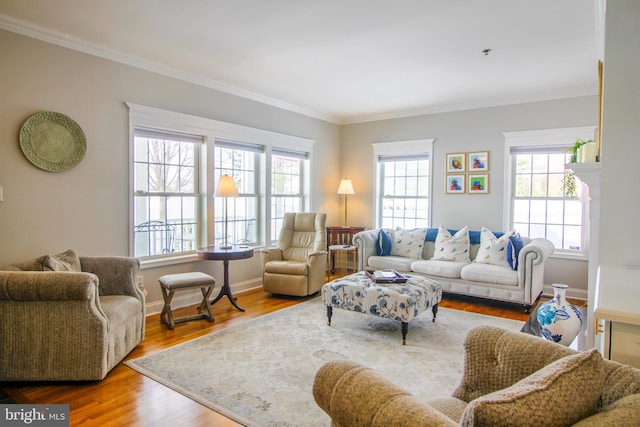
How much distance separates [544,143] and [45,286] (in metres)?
5.50

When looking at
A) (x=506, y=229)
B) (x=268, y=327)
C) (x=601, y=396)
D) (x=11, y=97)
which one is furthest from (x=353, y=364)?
(x=506, y=229)

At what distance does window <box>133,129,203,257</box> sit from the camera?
13.6 feet

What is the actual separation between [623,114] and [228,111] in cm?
405

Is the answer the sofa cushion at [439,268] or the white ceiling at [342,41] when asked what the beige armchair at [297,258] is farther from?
→ the white ceiling at [342,41]

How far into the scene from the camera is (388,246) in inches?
220

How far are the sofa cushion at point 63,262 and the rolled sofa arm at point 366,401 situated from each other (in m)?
2.57

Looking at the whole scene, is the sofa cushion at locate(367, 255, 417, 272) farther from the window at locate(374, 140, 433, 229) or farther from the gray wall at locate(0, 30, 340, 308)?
the gray wall at locate(0, 30, 340, 308)

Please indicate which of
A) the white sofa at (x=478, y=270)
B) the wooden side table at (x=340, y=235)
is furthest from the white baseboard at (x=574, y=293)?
the wooden side table at (x=340, y=235)

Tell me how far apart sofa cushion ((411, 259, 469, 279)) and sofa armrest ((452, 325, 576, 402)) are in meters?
3.38

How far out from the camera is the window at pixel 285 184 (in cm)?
577

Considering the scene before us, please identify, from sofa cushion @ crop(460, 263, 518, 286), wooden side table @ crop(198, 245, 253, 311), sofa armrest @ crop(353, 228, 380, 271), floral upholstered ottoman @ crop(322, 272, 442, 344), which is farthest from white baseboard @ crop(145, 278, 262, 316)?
sofa cushion @ crop(460, 263, 518, 286)

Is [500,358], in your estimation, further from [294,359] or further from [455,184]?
[455,184]

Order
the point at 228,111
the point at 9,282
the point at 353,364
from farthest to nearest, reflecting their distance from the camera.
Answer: the point at 228,111 < the point at 9,282 < the point at 353,364

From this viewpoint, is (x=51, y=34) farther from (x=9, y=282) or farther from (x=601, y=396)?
(x=601, y=396)
